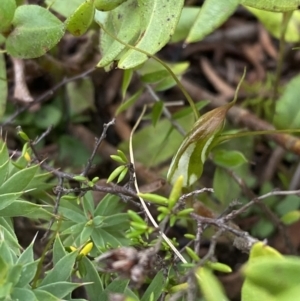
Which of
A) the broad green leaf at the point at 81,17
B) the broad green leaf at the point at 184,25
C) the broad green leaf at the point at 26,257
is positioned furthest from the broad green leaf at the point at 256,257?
the broad green leaf at the point at 184,25

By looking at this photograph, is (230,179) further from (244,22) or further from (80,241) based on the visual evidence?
(244,22)

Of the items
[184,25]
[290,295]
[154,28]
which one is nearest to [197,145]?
[154,28]

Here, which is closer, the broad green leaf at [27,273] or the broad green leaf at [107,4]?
the broad green leaf at [27,273]

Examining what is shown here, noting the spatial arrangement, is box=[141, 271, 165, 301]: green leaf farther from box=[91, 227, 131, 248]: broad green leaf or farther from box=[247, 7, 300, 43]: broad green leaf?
box=[247, 7, 300, 43]: broad green leaf

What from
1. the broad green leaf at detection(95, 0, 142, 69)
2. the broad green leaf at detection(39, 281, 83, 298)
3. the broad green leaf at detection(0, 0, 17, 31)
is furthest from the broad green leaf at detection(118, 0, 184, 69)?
the broad green leaf at detection(39, 281, 83, 298)

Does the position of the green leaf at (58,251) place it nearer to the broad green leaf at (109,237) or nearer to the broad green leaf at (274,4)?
the broad green leaf at (109,237)

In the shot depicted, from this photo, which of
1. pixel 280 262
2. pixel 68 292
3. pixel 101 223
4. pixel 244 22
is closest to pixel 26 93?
pixel 101 223
